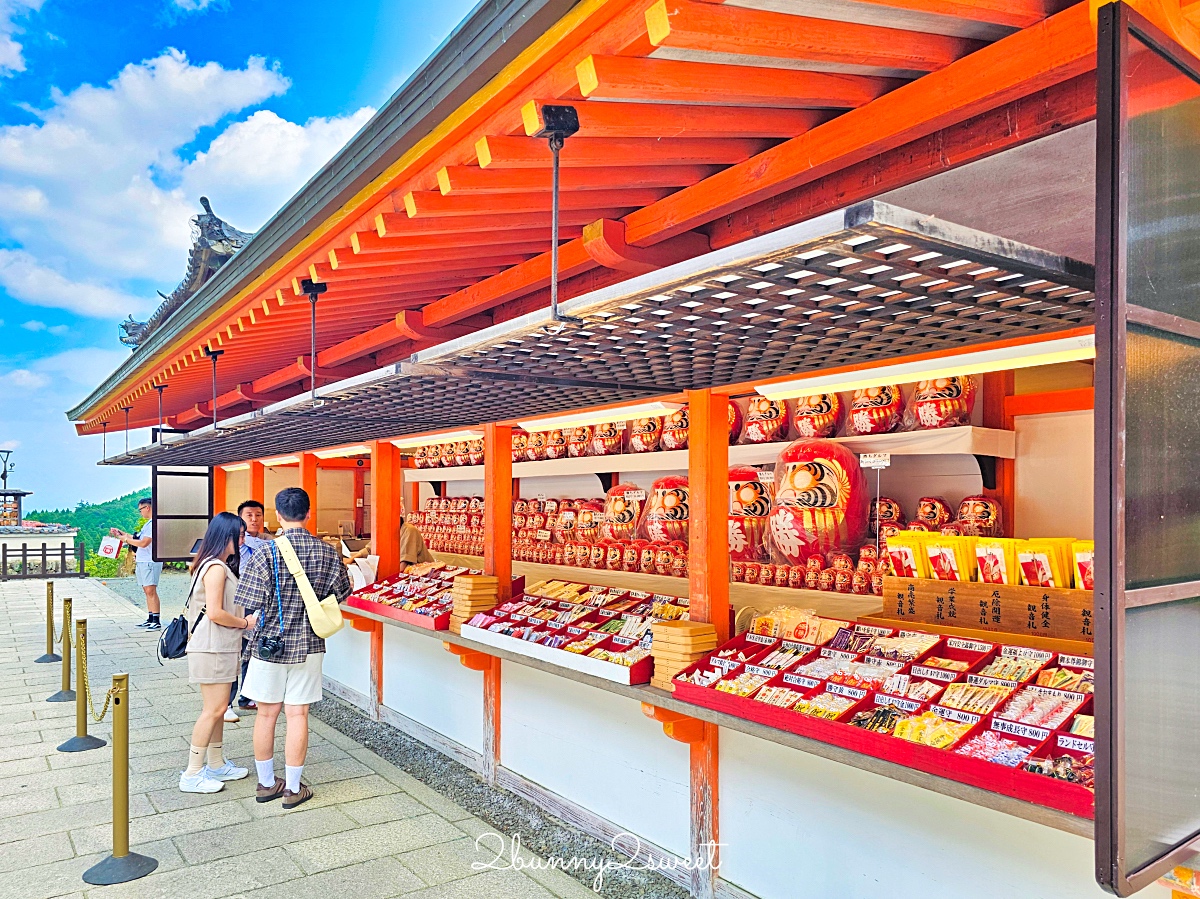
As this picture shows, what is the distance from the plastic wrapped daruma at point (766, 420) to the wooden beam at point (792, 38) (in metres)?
3.13

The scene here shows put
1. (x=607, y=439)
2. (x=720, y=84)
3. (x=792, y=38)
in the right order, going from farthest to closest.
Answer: (x=607, y=439) → (x=720, y=84) → (x=792, y=38)

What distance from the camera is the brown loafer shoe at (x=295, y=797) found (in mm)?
4602

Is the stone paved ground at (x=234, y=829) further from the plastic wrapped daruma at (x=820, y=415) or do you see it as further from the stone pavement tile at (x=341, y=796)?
the plastic wrapped daruma at (x=820, y=415)

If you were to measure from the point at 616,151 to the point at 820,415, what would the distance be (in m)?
2.76

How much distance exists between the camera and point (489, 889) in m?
3.67

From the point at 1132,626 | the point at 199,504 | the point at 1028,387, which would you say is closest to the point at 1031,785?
the point at 1132,626

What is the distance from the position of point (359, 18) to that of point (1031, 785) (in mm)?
77311

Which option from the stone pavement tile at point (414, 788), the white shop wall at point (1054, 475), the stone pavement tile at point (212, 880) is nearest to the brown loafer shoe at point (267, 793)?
the stone pavement tile at point (414, 788)

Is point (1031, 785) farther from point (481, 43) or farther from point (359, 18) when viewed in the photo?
point (359, 18)

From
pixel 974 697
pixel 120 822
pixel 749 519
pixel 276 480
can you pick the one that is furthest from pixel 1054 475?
pixel 276 480

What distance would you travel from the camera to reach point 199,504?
1261 centimetres

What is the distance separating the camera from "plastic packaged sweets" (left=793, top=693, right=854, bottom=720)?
272 cm

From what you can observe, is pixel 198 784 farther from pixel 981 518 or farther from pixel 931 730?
pixel 981 518

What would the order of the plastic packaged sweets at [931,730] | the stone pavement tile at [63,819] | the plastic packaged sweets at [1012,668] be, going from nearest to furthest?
the plastic packaged sweets at [931,730]
the plastic packaged sweets at [1012,668]
the stone pavement tile at [63,819]
